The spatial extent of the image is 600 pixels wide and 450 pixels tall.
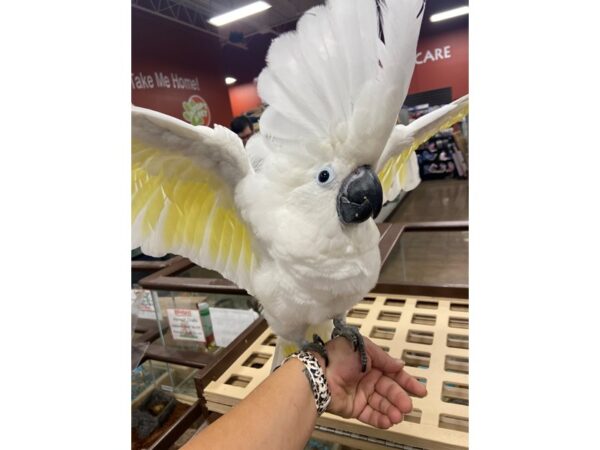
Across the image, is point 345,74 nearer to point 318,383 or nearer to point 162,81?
point 318,383

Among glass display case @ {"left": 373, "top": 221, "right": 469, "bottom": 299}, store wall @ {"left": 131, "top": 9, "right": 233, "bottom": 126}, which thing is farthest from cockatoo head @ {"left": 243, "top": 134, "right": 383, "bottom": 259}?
store wall @ {"left": 131, "top": 9, "right": 233, "bottom": 126}

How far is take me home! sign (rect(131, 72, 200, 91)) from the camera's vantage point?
4.12m

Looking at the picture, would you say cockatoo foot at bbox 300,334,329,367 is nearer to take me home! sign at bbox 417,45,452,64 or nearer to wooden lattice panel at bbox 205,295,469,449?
wooden lattice panel at bbox 205,295,469,449

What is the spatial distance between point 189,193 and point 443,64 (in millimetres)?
6627

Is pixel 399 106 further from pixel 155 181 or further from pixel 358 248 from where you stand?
pixel 155 181

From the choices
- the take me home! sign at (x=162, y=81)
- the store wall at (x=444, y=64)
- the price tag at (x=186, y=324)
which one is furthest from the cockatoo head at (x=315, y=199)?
the store wall at (x=444, y=64)

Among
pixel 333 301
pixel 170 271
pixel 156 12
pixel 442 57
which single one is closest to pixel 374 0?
pixel 333 301

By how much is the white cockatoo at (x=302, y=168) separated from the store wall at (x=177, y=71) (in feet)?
11.4

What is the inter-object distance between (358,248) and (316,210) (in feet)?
0.43

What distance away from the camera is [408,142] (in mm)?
1015

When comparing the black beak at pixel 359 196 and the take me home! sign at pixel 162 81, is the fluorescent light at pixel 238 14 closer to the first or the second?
the take me home! sign at pixel 162 81

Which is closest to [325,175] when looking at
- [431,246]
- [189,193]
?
[189,193]

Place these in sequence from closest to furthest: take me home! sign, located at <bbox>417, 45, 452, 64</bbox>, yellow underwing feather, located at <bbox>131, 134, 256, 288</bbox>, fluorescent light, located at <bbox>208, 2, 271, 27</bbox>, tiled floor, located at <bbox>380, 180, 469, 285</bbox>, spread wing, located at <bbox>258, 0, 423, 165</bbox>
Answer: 1. spread wing, located at <bbox>258, 0, 423, 165</bbox>
2. yellow underwing feather, located at <bbox>131, 134, 256, 288</bbox>
3. tiled floor, located at <bbox>380, 180, 469, 285</bbox>
4. fluorescent light, located at <bbox>208, 2, 271, 27</bbox>
5. take me home! sign, located at <bbox>417, 45, 452, 64</bbox>

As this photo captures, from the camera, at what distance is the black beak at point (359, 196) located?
70cm
